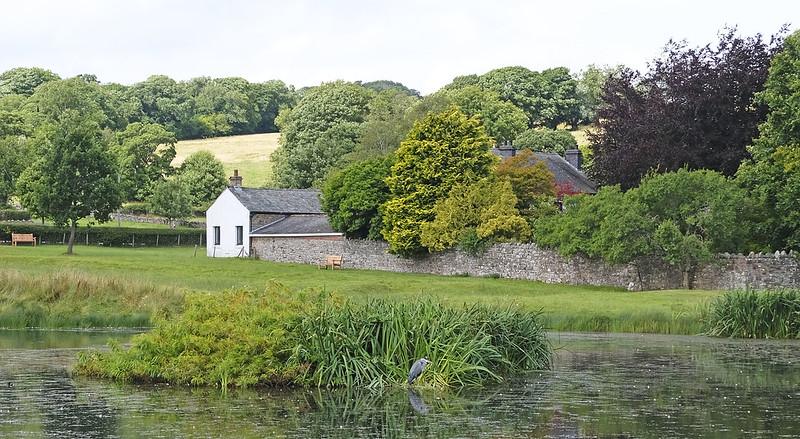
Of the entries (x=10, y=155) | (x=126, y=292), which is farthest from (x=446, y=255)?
(x=10, y=155)

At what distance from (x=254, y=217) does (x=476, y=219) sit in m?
19.8

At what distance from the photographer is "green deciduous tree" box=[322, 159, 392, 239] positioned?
210 feet

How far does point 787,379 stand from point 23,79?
145210 millimetres

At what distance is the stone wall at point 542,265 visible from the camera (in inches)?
1841

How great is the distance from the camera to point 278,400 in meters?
21.6

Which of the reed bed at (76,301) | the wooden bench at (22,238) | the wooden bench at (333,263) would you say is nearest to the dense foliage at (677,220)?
the wooden bench at (333,263)

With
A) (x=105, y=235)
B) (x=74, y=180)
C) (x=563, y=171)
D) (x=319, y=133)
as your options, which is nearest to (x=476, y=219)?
(x=563, y=171)

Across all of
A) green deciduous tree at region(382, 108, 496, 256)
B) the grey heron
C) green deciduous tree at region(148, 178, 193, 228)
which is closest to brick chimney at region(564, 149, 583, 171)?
green deciduous tree at region(382, 108, 496, 256)

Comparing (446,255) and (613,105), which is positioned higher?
(613,105)

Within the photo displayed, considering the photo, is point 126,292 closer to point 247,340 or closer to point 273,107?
point 247,340

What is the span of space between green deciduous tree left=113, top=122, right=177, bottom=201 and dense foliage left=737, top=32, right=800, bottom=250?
63.6 metres

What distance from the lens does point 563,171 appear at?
75.6 m

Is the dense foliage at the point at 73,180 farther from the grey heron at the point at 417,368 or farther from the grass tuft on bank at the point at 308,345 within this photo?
the grey heron at the point at 417,368

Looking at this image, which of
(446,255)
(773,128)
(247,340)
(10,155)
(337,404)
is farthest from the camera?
(10,155)
